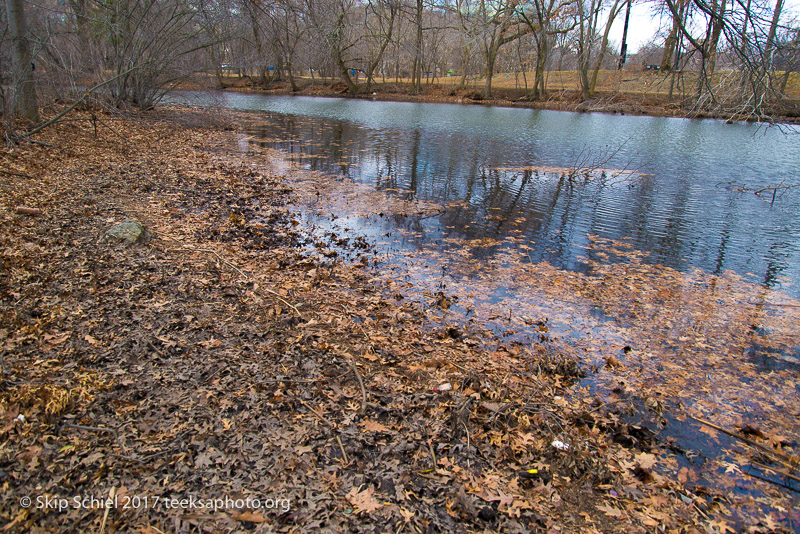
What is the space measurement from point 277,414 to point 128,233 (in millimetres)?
4371

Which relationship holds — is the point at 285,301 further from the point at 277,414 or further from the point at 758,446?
the point at 758,446

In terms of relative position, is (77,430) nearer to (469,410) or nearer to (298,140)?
(469,410)

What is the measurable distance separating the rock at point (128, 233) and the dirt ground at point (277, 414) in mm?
134

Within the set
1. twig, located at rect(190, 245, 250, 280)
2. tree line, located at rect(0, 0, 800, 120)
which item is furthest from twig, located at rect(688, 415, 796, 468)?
twig, located at rect(190, 245, 250, 280)

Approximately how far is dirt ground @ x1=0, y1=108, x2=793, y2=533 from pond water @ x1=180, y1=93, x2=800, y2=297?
373cm

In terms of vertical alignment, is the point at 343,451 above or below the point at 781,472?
above

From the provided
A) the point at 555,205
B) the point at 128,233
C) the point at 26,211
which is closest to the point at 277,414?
the point at 128,233

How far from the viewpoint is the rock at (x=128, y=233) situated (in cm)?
614

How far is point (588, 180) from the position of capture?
13.6 metres

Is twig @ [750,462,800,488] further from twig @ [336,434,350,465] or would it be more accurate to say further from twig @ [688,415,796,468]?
twig @ [336,434,350,465]

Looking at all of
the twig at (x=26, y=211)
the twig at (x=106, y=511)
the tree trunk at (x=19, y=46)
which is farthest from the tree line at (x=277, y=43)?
the twig at (x=106, y=511)

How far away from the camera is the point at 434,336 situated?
490cm

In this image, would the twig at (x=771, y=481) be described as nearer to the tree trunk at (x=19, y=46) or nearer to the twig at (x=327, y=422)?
the twig at (x=327, y=422)

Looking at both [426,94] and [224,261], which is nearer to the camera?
[224,261]
